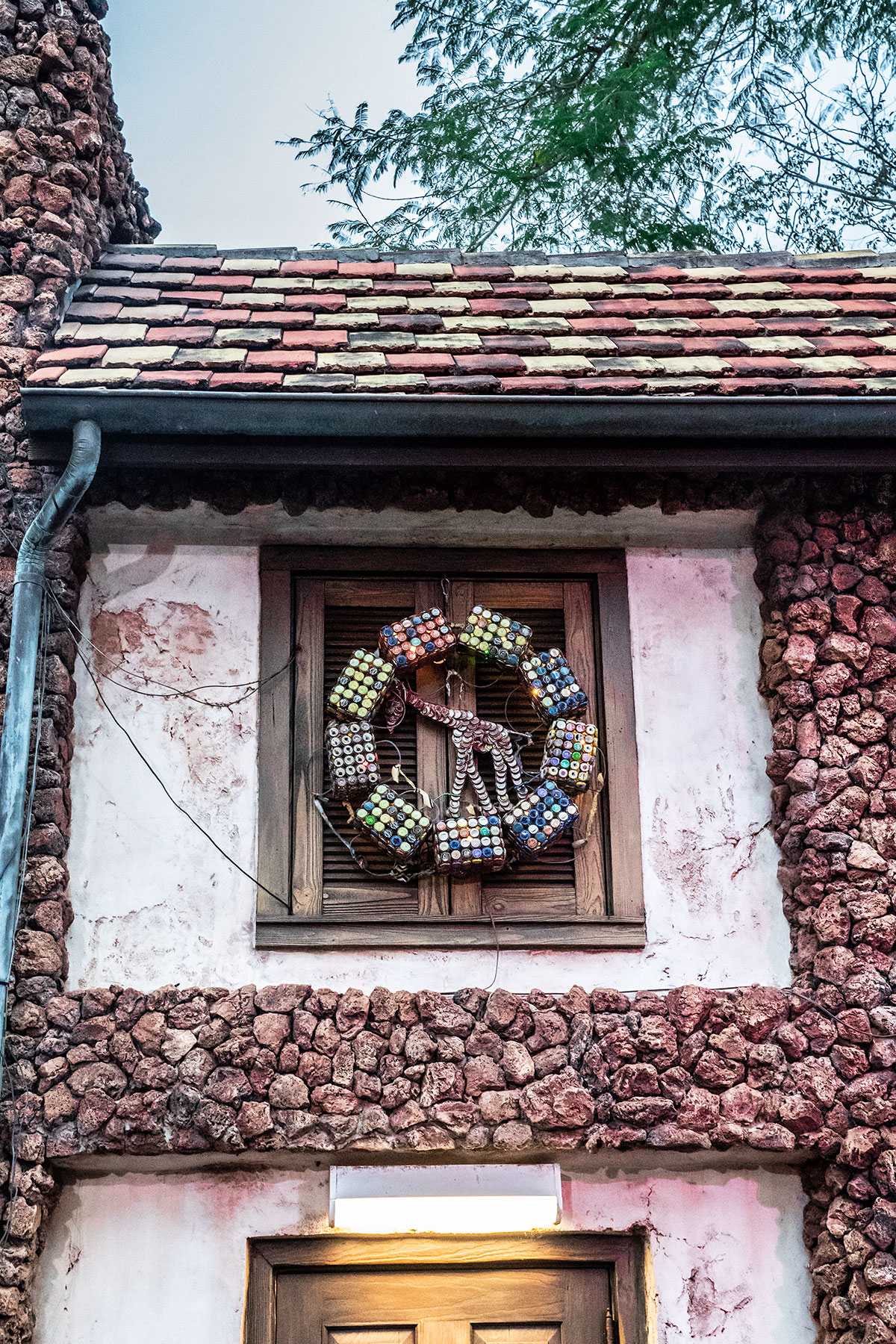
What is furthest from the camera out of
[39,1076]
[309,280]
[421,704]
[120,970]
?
[309,280]

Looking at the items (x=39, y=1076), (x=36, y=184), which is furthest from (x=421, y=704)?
(x=36, y=184)

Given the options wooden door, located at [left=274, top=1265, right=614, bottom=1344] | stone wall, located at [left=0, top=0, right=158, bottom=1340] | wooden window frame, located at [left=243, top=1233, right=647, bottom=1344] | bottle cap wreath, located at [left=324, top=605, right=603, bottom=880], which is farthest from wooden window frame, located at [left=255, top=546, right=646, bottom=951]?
wooden door, located at [left=274, top=1265, right=614, bottom=1344]

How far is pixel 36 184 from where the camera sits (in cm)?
605

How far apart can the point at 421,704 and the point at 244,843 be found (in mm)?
857

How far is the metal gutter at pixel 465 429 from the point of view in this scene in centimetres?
534

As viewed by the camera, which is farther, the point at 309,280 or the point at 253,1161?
the point at 309,280

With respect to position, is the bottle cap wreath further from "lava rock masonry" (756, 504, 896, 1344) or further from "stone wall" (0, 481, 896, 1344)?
"lava rock masonry" (756, 504, 896, 1344)

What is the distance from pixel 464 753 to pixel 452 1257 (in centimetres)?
181

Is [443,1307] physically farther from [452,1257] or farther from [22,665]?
[22,665]

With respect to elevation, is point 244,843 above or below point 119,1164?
above

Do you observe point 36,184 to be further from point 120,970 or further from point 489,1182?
point 489,1182

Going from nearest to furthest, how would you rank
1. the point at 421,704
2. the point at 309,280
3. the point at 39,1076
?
1. the point at 39,1076
2. the point at 421,704
3. the point at 309,280

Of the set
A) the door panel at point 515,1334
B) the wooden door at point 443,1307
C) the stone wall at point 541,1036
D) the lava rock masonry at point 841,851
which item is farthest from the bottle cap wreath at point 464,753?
the door panel at point 515,1334

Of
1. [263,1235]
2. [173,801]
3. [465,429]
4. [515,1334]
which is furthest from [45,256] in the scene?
[515,1334]
